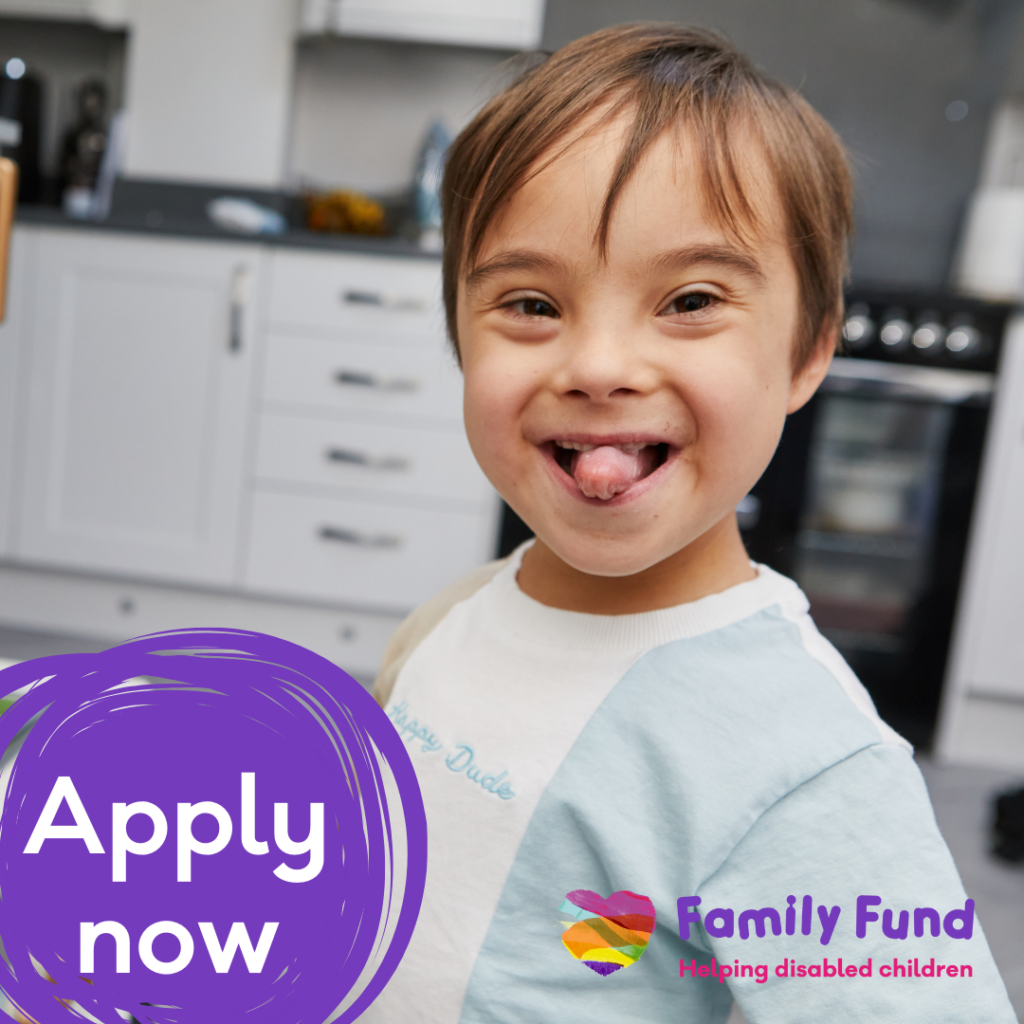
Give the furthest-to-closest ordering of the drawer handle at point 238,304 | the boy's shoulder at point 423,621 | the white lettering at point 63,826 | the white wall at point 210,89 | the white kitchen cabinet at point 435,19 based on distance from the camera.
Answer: the white wall at point 210,89 < the white kitchen cabinet at point 435,19 < the drawer handle at point 238,304 < the boy's shoulder at point 423,621 < the white lettering at point 63,826

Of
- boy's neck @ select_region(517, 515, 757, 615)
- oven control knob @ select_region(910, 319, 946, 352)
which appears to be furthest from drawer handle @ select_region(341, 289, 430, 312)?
boy's neck @ select_region(517, 515, 757, 615)

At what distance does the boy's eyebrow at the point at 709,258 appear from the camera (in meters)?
0.41

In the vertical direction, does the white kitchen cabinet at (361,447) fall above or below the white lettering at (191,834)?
below

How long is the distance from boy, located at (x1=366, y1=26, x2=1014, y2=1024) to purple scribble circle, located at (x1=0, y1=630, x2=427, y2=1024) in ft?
0.29

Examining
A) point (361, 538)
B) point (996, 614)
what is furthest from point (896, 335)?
point (361, 538)

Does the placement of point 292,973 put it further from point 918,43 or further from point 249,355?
point 918,43

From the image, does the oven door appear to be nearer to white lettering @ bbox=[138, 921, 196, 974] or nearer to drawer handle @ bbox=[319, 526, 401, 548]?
drawer handle @ bbox=[319, 526, 401, 548]

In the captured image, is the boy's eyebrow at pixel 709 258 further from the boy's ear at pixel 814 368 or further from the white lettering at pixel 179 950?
the white lettering at pixel 179 950

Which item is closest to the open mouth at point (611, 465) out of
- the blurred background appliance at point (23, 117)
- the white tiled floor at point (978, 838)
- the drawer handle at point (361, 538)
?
the white tiled floor at point (978, 838)

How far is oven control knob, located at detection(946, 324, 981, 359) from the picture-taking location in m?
1.91

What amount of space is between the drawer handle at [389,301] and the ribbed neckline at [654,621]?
61.6 inches

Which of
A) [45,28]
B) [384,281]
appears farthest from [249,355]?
[45,28]

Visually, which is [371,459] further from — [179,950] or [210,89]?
[179,950]

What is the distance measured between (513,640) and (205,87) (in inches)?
94.2
